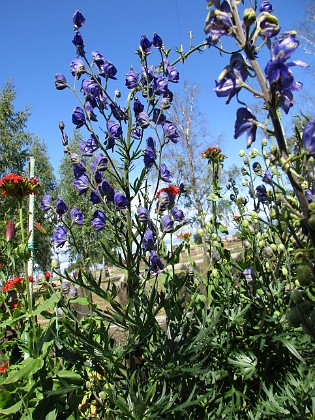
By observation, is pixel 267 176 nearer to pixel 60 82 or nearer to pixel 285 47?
pixel 60 82

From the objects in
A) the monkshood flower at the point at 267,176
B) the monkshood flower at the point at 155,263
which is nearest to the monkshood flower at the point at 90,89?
the monkshood flower at the point at 155,263

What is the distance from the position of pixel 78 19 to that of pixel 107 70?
282mm

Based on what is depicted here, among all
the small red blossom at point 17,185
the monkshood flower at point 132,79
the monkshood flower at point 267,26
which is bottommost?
the monkshood flower at point 267,26

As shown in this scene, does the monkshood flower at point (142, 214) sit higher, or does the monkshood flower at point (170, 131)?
the monkshood flower at point (170, 131)

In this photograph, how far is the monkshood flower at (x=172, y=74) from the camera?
6.37 feet

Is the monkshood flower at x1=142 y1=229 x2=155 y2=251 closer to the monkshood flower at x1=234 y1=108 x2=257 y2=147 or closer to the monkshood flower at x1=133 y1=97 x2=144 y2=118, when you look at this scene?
the monkshood flower at x1=133 y1=97 x2=144 y2=118

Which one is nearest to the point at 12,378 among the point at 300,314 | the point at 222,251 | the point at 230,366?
the point at 230,366

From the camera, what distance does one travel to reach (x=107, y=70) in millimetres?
Answer: 1853

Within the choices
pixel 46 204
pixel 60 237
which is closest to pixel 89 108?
pixel 46 204

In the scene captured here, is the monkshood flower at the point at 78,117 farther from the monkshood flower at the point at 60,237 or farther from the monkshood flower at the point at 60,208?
the monkshood flower at the point at 60,237

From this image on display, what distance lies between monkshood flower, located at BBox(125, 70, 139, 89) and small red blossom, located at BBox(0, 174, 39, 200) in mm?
844

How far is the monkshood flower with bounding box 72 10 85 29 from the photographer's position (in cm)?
181

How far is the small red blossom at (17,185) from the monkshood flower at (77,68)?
2.37 feet

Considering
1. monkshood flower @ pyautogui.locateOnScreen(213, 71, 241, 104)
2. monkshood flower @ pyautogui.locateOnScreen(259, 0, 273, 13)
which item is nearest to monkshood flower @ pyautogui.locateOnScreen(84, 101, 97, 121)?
monkshood flower @ pyautogui.locateOnScreen(259, 0, 273, 13)
